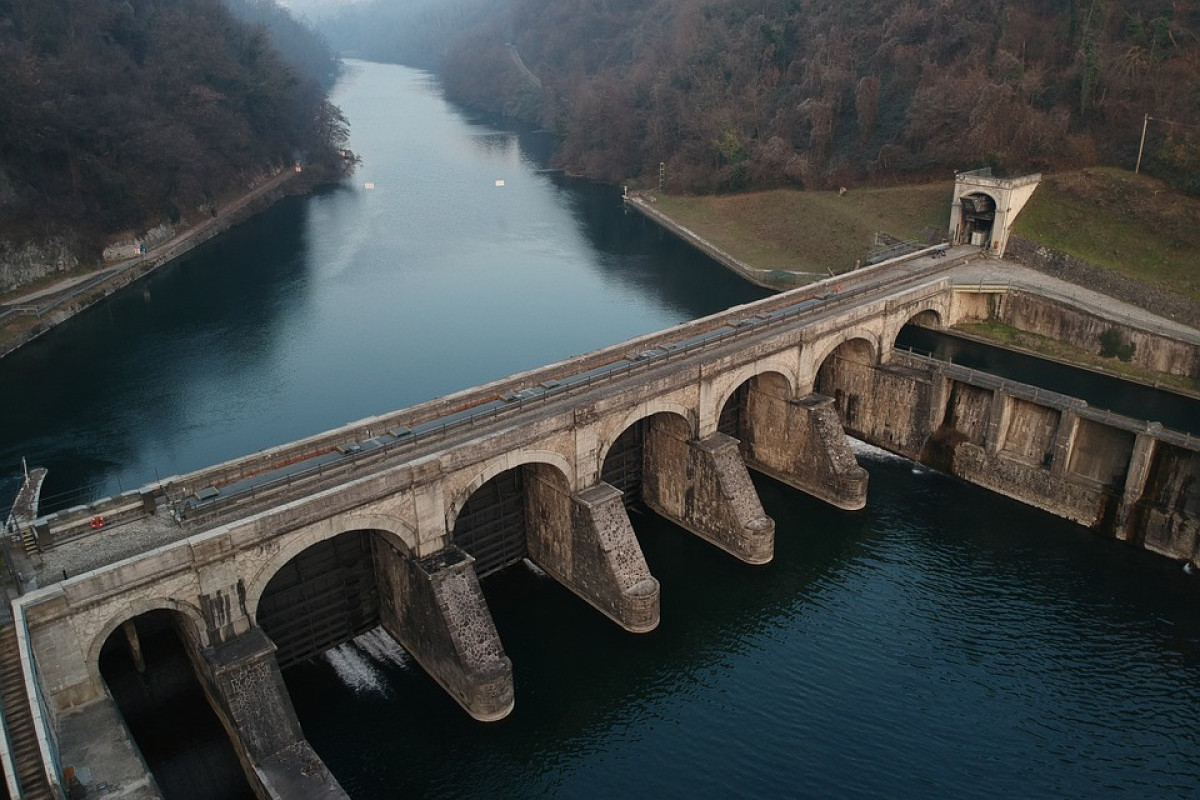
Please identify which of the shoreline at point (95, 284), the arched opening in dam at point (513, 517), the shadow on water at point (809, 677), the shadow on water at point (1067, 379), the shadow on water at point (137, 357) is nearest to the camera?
the shadow on water at point (809, 677)

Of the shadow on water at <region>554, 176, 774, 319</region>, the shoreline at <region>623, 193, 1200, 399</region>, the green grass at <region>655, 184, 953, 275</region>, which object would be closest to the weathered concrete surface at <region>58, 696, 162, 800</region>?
the shoreline at <region>623, 193, 1200, 399</region>

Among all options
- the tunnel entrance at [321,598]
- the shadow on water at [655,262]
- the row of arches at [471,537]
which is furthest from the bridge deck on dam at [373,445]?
the shadow on water at [655,262]

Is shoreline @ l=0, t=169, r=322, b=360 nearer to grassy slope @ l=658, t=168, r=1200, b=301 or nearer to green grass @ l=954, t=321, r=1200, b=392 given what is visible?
grassy slope @ l=658, t=168, r=1200, b=301

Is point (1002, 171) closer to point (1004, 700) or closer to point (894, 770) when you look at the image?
point (1004, 700)

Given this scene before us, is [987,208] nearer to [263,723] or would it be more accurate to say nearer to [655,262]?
[655,262]

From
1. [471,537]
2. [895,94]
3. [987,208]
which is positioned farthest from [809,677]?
[895,94]

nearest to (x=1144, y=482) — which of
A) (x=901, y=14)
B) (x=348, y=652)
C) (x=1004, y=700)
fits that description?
(x=1004, y=700)

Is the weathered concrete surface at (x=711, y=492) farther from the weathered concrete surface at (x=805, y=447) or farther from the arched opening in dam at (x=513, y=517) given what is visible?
the arched opening in dam at (x=513, y=517)
